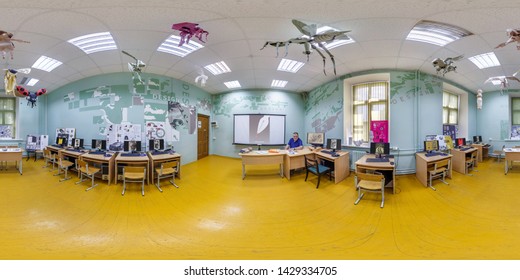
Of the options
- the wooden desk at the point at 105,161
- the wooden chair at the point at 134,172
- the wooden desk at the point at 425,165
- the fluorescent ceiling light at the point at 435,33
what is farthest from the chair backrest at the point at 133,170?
the wooden desk at the point at 425,165

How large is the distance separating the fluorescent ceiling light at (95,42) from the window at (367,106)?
5.93 m

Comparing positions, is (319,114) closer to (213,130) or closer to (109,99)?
(213,130)

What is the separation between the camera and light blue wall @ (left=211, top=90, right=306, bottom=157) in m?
7.51

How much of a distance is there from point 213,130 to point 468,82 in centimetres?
858

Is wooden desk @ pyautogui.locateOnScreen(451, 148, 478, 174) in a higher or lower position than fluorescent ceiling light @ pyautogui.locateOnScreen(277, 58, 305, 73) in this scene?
lower

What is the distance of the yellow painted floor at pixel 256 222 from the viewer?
72.7 inches

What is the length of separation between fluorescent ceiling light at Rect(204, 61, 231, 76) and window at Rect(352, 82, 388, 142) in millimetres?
3769

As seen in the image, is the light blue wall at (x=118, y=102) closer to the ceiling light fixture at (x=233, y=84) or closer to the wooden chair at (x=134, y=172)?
the ceiling light fixture at (x=233, y=84)

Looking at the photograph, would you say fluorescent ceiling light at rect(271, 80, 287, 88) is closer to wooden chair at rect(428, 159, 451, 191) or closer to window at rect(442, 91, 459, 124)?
wooden chair at rect(428, 159, 451, 191)

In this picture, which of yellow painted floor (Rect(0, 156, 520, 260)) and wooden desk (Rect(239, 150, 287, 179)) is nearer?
yellow painted floor (Rect(0, 156, 520, 260))

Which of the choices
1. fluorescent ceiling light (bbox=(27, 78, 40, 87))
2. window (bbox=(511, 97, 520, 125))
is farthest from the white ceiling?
window (bbox=(511, 97, 520, 125))

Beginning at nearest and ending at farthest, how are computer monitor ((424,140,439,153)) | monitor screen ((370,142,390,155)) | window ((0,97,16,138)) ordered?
monitor screen ((370,142,390,155)) < computer monitor ((424,140,439,153)) < window ((0,97,16,138))

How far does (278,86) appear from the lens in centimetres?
704

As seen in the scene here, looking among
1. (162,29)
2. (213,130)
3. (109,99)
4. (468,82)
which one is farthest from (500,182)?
(109,99)
